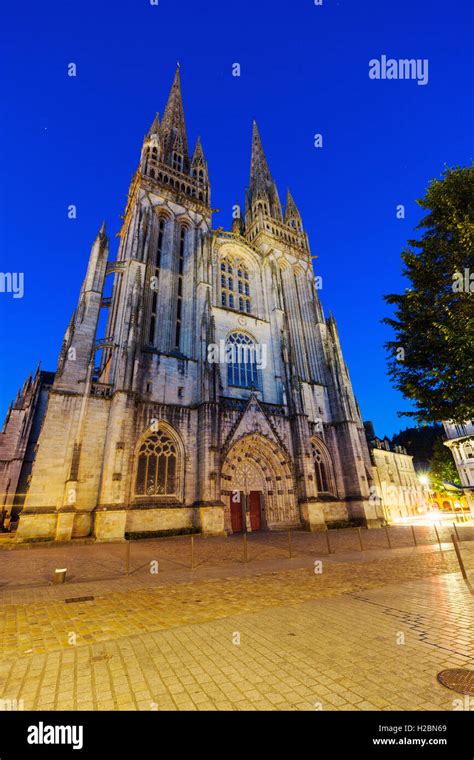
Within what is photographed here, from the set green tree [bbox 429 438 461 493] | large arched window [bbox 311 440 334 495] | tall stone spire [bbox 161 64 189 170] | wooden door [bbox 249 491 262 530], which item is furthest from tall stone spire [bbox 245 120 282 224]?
green tree [bbox 429 438 461 493]

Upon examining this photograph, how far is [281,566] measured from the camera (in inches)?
373

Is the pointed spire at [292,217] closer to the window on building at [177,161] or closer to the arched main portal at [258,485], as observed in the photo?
the window on building at [177,161]

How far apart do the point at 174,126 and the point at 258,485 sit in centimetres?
4075

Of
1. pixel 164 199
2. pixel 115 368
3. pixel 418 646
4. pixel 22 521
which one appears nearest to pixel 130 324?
pixel 115 368

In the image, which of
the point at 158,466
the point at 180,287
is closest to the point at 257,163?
the point at 180,287

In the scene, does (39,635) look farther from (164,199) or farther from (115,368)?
(164,199)

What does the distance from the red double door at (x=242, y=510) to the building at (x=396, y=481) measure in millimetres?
15200

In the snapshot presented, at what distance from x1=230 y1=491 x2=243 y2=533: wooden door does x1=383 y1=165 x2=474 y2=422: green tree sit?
13.5 metres

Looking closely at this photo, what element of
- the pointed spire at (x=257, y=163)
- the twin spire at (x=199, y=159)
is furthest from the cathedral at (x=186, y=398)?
the pointed spire at (x=257, y=163)

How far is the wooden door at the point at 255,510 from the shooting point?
73.7ft

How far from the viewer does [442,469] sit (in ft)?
137

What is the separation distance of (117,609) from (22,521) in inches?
494

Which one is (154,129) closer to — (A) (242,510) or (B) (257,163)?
(B) (257,163)

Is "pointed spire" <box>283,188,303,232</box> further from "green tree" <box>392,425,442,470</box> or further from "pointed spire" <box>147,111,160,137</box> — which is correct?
"green tree" <box>392,425,442,470</box>
